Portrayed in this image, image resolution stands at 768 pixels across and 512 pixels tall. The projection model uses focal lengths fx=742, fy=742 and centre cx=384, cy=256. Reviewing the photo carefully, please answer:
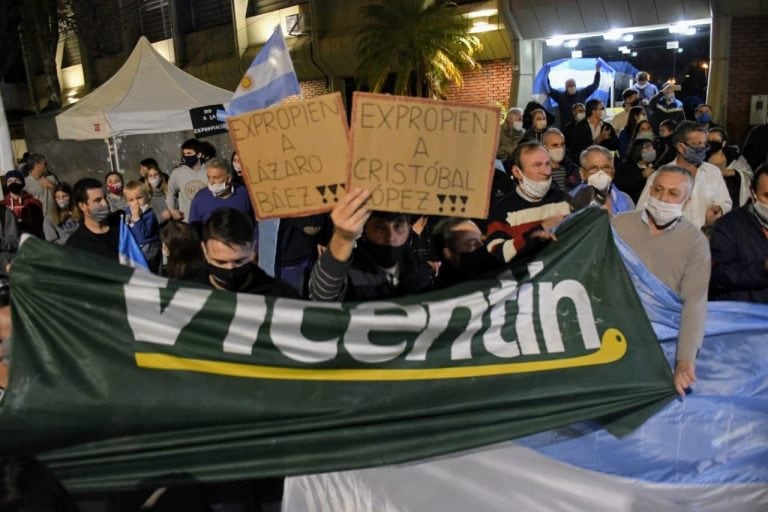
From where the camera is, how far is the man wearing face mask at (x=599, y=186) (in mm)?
4735

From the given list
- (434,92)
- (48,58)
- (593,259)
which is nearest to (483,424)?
(593,259)

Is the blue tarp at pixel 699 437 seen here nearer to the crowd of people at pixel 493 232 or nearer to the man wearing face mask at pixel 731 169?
the crowd of people at pixel 493 232

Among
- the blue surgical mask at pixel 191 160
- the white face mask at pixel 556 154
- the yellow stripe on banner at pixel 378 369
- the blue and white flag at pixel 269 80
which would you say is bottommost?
the yellow stripe on banner at pixel 378 369

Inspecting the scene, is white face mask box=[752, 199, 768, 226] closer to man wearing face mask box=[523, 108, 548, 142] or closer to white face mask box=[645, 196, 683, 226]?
white face mask box=[645, 196, 683, 226]

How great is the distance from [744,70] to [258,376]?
41.0 ft

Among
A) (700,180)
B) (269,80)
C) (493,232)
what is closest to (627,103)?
(700,180)

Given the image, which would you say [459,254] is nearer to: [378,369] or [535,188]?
[378,369]

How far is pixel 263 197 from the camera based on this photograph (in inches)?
109

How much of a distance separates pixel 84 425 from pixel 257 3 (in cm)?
2286

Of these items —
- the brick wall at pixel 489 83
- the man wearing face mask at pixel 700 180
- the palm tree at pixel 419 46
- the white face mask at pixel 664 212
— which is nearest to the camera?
the white face mask at pixel 664 212

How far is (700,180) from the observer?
5.86 m

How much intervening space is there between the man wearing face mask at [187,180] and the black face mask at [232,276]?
5.32 m

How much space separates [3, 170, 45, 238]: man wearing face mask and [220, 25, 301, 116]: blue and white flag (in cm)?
424

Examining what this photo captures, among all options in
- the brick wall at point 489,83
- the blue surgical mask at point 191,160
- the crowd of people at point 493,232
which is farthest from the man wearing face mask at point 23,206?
the brick wall at point 489,83
